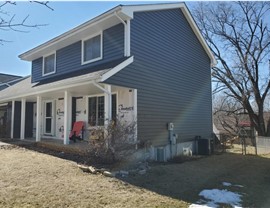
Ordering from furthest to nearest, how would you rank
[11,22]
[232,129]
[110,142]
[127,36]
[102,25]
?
[232,129]
[102,25]
[127,36]
[110,142]
[11,22]

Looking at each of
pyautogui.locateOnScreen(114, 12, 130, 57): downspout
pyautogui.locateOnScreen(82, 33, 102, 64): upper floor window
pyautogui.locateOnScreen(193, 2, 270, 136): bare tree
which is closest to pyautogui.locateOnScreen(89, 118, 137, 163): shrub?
pyautogui.locateOnScreen(114, 12, 130, 57): downspout

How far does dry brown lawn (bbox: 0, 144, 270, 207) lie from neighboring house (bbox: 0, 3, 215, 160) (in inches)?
105

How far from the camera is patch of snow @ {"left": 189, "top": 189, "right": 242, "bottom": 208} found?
18.4 ft

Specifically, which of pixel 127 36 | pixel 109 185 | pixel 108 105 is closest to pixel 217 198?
pixel 109 185

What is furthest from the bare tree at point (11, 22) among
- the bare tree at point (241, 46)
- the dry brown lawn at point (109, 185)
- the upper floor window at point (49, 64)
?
the bare tree at point (241, 46)

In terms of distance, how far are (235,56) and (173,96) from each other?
46.7ft

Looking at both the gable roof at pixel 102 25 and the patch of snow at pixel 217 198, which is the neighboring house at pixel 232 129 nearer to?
the gable roof at pixel 102 25

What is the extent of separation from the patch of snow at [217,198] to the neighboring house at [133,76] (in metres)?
4.44

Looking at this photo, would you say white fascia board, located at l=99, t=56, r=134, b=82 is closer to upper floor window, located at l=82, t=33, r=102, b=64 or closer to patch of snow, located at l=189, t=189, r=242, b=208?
upper floor window, located at l=82, t=33, r=102, b=64

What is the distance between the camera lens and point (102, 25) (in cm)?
1131

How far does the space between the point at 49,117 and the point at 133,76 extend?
7392 mm

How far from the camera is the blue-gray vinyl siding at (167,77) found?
11.0 m

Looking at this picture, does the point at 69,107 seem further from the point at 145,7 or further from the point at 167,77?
the point at 145,7

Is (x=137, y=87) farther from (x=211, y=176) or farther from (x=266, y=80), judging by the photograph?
(x=266, y=80)
